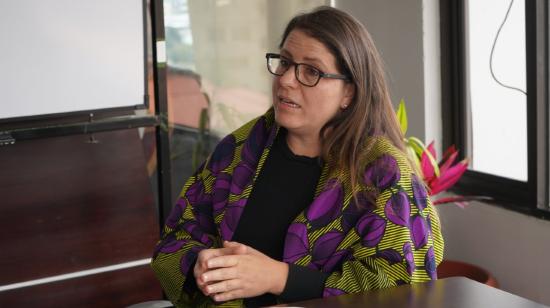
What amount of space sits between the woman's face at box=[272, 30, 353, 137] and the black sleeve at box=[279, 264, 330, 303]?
0.39 m

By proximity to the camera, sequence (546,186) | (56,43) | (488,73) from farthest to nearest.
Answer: (488,73), (546,186), (56,43)

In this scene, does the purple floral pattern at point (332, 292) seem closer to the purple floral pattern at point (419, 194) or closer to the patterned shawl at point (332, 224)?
the patterned shawl at point (332, 224)

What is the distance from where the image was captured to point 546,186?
2758 millimetres

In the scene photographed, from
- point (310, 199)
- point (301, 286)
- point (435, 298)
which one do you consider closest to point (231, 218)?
point (310, 199)

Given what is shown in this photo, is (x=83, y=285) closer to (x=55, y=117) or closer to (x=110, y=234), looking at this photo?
(x=110, y=234)

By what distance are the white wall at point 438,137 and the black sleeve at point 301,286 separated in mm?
1308

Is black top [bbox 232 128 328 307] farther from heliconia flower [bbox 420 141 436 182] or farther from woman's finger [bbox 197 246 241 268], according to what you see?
heliconia flower [bbox 420 141 436 182]

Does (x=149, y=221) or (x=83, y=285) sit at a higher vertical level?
(x=149, y=221)

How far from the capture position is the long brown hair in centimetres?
188

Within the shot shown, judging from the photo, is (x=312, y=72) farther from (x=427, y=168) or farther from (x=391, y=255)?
(x=427, y=168)

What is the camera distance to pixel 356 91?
1.93 meters

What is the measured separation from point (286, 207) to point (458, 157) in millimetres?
1555

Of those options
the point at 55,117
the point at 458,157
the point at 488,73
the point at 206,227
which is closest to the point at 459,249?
the point at 458,157

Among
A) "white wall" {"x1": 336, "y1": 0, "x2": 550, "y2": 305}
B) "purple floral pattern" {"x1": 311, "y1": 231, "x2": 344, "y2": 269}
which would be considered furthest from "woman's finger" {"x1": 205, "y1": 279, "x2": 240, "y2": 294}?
"white wall" {"x1": 336, "y1": 0, "x2": 550, "y2": 305}
